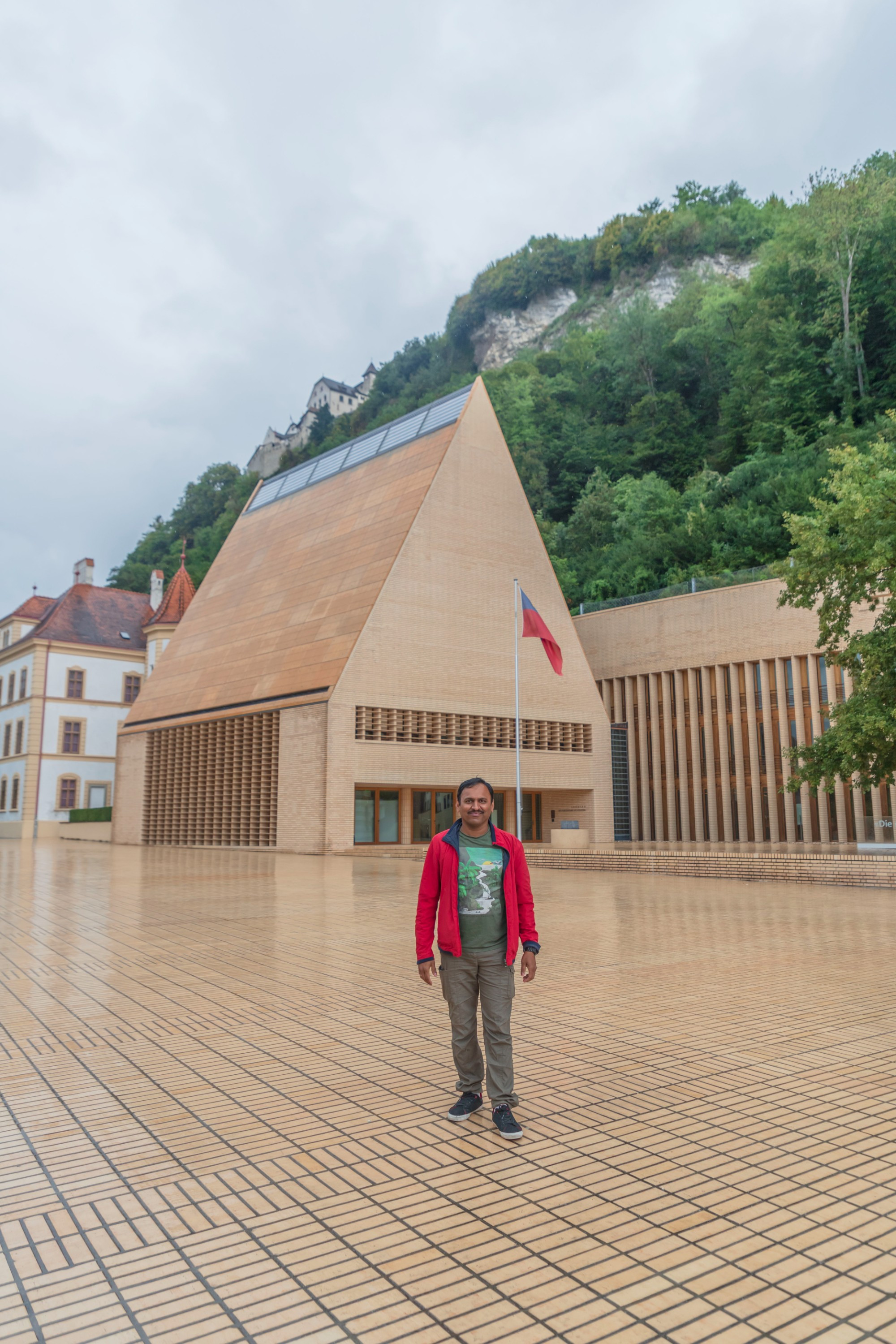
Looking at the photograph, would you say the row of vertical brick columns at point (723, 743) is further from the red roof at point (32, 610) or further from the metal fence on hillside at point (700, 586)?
the red roof at point (32, 610)

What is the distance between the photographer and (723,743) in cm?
3136

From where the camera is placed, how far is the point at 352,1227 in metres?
2.91

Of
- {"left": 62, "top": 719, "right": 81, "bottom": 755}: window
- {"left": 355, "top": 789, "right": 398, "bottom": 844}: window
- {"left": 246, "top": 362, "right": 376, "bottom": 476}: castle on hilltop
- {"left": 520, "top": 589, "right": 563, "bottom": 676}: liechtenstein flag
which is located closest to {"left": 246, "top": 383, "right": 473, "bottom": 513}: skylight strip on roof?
{"left": 520, "top": 589, "right": 563, "bottom": 676}: liechtenstein flag

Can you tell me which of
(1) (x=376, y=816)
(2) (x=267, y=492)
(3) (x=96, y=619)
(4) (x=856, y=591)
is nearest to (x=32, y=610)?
(3) (x=96, y=619)

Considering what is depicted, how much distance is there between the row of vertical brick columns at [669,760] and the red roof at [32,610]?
34169mm

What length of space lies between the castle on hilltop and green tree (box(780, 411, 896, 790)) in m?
76.2

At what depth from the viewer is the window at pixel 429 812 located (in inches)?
1126

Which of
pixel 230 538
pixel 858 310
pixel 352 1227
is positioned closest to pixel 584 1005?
pixel 352 1227

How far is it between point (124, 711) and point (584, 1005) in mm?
45730

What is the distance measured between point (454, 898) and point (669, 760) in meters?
30.2

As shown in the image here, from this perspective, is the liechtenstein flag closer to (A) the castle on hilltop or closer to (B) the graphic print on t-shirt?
(B) the graphic print on t-shirt

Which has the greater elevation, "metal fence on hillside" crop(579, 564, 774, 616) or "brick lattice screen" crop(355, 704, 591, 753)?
"metal fence on hillside" crop(579, 564, 774, 616)

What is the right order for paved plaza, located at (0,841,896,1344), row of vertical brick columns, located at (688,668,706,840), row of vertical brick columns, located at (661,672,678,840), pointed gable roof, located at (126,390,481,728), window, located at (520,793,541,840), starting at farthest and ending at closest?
row of vertical brick columns, located at (661,672,678,840), row of vertical brick columns, located at (688,668,706,840), window, located at (520,793,541,840), pointed gable roof, located at (126,390,481,728), paved plaza, located at (0,841,896,1344)

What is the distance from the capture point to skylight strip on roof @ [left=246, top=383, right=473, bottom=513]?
32406mm
